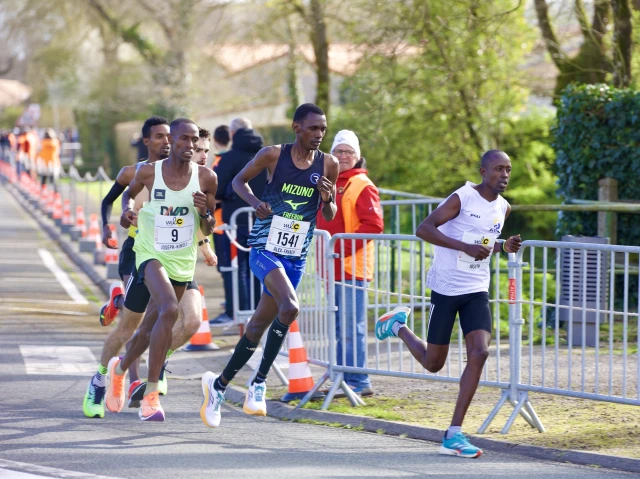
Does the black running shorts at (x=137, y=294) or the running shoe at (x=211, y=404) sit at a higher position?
the black running shorts at (x=137, y=294)

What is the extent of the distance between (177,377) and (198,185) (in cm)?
255

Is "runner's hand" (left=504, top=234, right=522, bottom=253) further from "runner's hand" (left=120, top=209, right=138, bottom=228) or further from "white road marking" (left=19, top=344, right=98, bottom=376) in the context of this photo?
"white road marking" (left=19, top=344, right=98, bottom=376)

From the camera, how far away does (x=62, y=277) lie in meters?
17.0

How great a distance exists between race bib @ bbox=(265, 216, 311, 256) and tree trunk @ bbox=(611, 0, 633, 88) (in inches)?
353

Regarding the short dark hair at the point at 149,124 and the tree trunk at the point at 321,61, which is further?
the tree trunk at the point at 321,61

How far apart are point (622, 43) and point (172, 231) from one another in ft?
31.6

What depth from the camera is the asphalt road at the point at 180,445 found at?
6328mm

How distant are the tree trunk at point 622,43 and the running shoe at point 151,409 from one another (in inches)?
383

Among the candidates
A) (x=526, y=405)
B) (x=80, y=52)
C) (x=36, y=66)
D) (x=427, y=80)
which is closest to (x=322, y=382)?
(x=526, y=405)

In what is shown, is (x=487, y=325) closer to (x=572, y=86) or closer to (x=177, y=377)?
(x=177, y=377)

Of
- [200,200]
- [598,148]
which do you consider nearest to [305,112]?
[200,200]

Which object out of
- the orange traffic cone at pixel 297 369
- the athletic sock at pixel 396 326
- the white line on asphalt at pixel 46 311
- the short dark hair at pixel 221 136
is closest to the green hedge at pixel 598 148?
the short dark hair at pixel 221 136

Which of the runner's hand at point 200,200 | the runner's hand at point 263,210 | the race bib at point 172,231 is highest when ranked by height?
the runner's hand at point 200,200

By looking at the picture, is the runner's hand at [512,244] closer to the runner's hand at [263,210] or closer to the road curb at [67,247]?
the runner's hand at [263,210]
